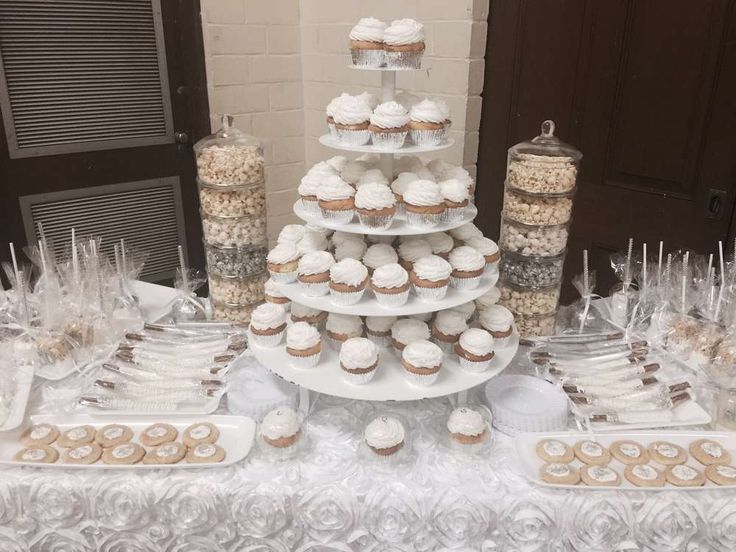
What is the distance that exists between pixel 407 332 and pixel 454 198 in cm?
31

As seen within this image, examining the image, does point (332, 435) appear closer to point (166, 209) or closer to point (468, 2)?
point (468, 2)

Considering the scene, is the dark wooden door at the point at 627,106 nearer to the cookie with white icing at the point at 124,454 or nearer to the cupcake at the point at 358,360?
the cupcake at the point at 358,360

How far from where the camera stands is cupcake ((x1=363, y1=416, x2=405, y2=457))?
3.91 ft

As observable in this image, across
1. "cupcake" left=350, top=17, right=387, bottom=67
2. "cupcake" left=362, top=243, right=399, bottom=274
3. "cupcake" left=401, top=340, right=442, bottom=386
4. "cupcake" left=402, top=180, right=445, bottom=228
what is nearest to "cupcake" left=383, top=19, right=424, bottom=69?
"cupcake" left=350, top=17, right=387, bottom=67

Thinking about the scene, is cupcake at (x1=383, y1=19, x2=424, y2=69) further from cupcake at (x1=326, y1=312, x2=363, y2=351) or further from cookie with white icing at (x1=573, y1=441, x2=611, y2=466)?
cookie with white icing at (x1=573, y1=441, x2=611, y2=466)

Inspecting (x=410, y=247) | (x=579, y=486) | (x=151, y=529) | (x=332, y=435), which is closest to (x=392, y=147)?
(x=410, y=247)

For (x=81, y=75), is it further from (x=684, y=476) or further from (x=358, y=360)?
(x=684, y=476)

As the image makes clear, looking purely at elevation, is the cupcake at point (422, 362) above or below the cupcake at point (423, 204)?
below

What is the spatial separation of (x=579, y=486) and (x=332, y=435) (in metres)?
0.51

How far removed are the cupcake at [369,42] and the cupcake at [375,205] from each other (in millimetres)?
270

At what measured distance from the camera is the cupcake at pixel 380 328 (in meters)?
1.41

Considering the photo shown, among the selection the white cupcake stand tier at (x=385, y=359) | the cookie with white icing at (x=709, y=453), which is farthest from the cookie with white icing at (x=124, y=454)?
the cookie with white icing at (x=709, y=453)

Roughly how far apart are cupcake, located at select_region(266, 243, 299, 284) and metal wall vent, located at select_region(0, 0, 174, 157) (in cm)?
191

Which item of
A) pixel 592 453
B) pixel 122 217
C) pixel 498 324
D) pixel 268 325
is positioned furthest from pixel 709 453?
pixel 122 217
